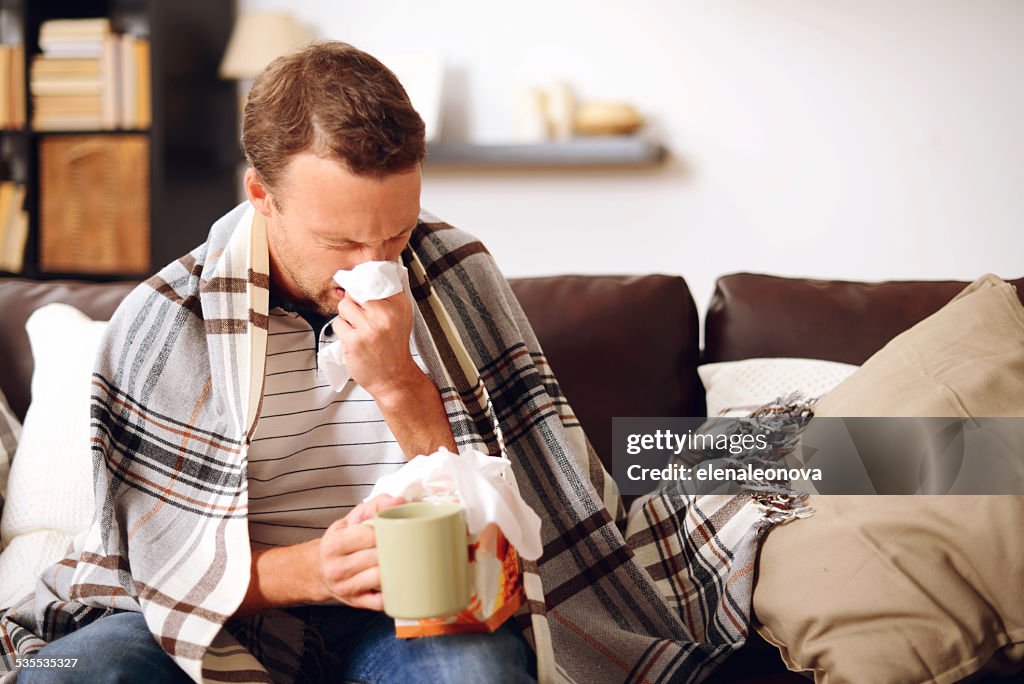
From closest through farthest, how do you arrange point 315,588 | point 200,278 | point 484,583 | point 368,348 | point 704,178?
point 484,583 → point 315,588 → point 368,348 → point 200,278 → point 704,178

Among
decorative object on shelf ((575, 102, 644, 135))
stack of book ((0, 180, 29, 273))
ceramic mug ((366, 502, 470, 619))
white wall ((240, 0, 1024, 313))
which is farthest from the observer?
stack of book ((0, 180, 29, 273))

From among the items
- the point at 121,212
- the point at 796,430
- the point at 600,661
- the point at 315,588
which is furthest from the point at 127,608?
the point at 121,212

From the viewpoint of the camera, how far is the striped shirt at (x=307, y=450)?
1351 millimetres

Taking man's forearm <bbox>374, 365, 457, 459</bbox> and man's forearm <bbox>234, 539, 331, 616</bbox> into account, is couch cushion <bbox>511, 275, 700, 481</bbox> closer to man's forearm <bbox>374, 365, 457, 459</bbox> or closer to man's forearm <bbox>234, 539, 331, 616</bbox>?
man's forearm <bbox>374, 365, 457, 459</bbox>

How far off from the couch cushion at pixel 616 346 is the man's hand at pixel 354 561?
73 cm

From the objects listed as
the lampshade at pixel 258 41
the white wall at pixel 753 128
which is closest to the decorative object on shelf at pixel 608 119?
the white wall at pixel 753 128

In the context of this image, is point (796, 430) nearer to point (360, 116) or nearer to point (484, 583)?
point (484, 583)

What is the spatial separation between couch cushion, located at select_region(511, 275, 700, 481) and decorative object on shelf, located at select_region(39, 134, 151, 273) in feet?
5.51

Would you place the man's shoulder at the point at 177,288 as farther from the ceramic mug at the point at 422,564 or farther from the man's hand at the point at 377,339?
the ceramic mug at the point at 422,564

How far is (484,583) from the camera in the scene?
102 cm

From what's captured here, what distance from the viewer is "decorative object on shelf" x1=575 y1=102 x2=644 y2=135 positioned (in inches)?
110

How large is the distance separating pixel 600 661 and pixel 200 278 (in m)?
0.78

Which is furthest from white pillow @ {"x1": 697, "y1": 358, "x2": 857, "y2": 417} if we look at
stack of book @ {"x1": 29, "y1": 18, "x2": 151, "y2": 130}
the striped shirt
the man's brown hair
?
stack of book @ {"x1": 29, "y1": 18, "x2": 151, "y2": 130}

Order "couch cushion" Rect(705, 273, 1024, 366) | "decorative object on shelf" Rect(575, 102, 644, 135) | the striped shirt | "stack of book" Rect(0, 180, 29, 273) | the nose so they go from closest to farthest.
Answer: the nose
the striped shirt
"couch cushion" Rect(705, 273, 1024, 366)
"decorative object on shelf" Rect(575, 102, 644, 135)
"stack of book" Rect(0, 180, 29, 273)
